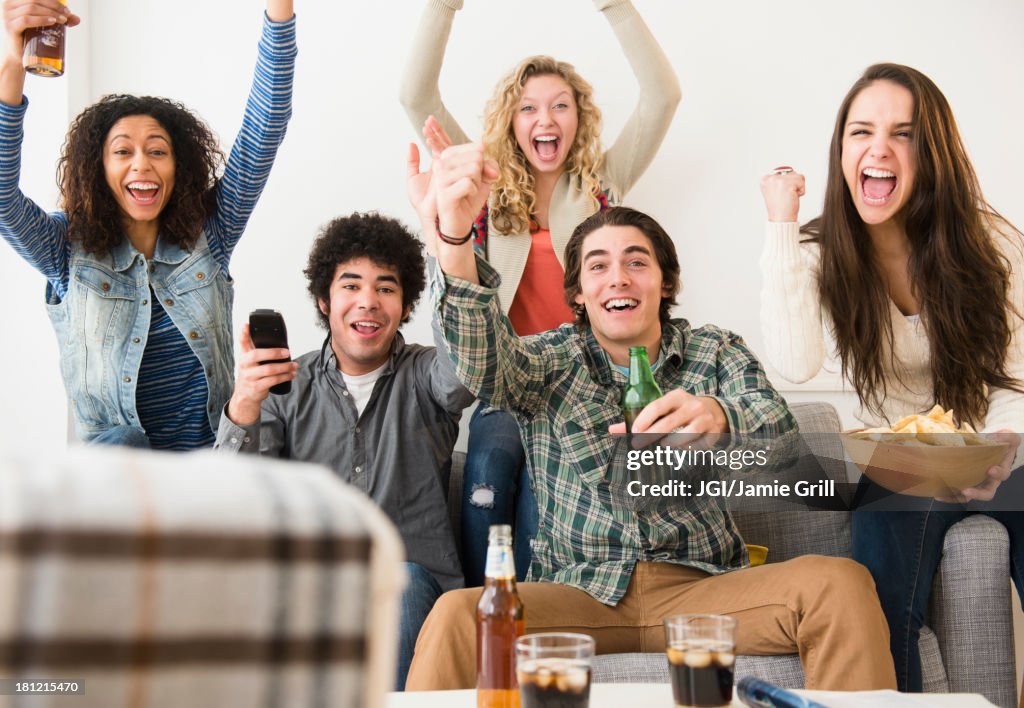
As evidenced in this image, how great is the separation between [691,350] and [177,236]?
1171 millimetres

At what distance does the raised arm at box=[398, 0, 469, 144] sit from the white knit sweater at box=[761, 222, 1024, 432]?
101 cm

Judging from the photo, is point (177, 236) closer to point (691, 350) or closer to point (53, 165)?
point (53, 165)

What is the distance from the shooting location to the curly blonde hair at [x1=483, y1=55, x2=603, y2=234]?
8.32 feet

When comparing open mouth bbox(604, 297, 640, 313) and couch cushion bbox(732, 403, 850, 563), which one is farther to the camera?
couch cushion bbox(732, 403, 850, 563)

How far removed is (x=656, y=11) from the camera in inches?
118

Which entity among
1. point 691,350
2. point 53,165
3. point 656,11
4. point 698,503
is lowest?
point 698,503

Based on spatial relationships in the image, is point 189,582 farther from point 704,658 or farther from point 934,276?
point 934,276

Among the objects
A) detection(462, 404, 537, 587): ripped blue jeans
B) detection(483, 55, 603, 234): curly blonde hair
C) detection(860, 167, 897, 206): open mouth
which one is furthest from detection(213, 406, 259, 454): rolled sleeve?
detection(860, 167, 897, 206): open mouth

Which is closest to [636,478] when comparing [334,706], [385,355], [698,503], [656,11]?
[698,503]

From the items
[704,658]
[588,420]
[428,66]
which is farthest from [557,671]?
[428,66]

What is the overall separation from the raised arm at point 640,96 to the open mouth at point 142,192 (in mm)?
1167

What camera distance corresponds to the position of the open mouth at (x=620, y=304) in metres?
1.88

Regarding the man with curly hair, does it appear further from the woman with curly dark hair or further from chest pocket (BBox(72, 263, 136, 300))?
chest pocket (BBox(72, 263, 136, 300))

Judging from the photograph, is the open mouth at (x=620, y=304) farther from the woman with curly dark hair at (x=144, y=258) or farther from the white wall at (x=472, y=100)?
the white wall at (x=472, y=100)
